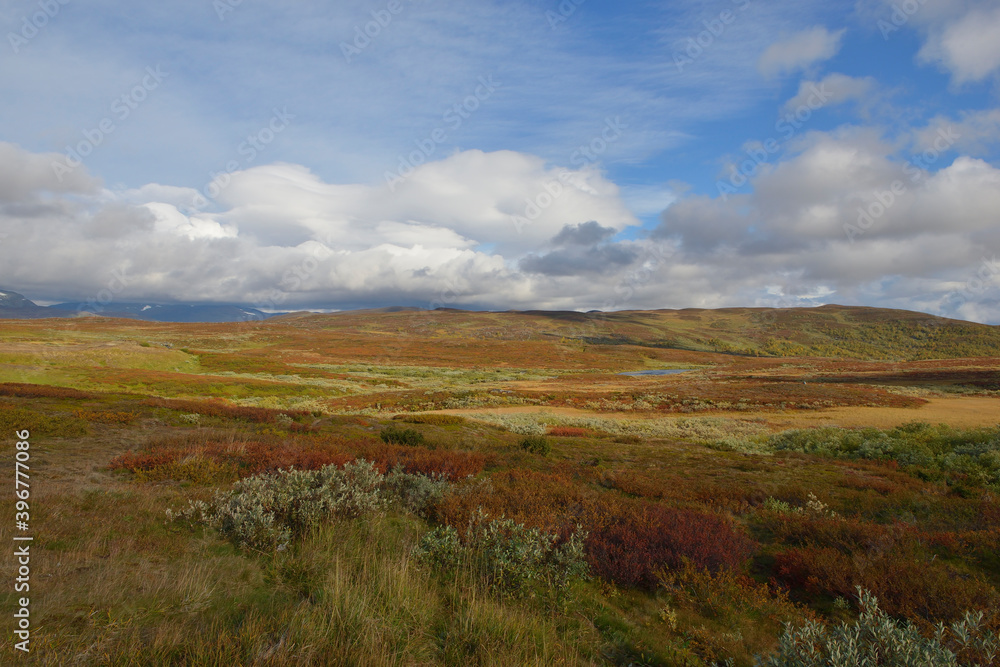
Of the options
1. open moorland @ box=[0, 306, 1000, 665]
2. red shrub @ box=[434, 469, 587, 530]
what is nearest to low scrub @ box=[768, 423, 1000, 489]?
open moorland @ box=[0, 306, 1000, 665]

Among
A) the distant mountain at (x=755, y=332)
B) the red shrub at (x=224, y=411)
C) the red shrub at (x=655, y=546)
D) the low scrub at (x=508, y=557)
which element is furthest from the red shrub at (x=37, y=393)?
the distant mountain at (x=755, y=332)

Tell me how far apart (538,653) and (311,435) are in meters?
Answer: 12.7

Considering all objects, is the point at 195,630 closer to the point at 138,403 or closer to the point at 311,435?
the point at 311,435

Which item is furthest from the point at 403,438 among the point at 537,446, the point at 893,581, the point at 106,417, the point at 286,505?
the point at 893,581

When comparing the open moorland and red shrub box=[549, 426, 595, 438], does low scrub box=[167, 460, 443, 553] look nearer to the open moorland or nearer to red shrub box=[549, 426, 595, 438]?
the open moorland

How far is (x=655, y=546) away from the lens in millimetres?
5969

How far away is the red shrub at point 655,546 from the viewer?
5.47 meters

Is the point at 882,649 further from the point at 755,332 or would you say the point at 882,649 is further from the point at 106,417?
the point at 755,332

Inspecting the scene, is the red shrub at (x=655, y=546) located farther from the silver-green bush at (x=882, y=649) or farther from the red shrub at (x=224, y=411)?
the red shrub at (x=224, y=411)

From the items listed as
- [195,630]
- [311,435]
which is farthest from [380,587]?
[311,435]

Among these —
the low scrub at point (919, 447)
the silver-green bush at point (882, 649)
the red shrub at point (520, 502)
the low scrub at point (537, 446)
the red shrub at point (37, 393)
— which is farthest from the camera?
the red shrub at point (37, 393)

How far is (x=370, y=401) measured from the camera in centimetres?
3278

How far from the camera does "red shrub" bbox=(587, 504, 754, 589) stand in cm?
547

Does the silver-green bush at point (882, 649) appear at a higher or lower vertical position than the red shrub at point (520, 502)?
higher
